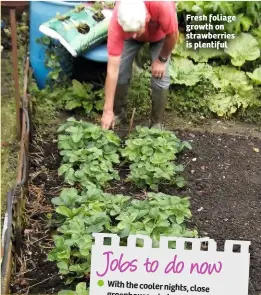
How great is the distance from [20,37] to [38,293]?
2.58 metres

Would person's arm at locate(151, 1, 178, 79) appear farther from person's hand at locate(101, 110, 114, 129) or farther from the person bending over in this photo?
person's hand at locate(101, 110, 114, 129)

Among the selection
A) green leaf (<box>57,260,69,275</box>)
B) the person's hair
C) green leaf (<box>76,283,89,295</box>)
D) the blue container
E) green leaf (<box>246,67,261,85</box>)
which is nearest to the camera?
green leaf (<box>76,283,89,295</box>)

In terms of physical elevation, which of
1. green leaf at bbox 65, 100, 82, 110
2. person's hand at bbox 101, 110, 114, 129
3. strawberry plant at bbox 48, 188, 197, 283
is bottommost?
strawberry plant at bbox 48, 188, 197, 283

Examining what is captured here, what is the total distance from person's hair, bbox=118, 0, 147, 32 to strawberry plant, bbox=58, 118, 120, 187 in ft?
2.16

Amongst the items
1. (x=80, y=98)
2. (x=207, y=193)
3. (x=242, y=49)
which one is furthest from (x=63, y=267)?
(x=242, y=49)

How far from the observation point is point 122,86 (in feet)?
13.8

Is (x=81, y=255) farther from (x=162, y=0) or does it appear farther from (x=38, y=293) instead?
(x=162, y=0)

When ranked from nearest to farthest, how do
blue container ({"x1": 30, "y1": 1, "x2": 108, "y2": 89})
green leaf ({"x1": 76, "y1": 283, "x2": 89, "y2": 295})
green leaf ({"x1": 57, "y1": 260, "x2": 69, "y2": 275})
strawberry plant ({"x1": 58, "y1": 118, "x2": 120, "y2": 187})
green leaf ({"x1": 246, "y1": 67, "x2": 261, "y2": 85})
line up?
green leaf ({"x1": 76, "y1": 283, "x2": 89, "y2": 295}), green leaf ({"x1": 57, "y1": 260, "x2": 69, "y2": 275}), strawberry plant ({"x1": 58, "y1": 118, "x2": 120, "y2": 187}), blue container ({"x1": 30, "y1": 1, "x2": 108, "y2": 89}), green leaf ({"x1": 246, "y1": 67, "x2": 261, "y2": 85})

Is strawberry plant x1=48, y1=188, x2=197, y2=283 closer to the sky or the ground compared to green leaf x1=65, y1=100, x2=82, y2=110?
closer to the ground

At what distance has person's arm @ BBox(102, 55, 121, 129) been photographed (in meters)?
3.57

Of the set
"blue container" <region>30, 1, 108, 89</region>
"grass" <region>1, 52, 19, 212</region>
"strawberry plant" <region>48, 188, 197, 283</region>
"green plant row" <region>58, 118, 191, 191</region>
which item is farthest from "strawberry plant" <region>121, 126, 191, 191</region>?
"blue container" <region>30, 1, 108, 89</region>

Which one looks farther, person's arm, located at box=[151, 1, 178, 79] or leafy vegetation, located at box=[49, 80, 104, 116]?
leafy vegetation, located at box=[49, 80, 104, 116]

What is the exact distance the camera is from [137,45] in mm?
4004

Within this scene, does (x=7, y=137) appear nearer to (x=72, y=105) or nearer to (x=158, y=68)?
(x=72, y=105)
